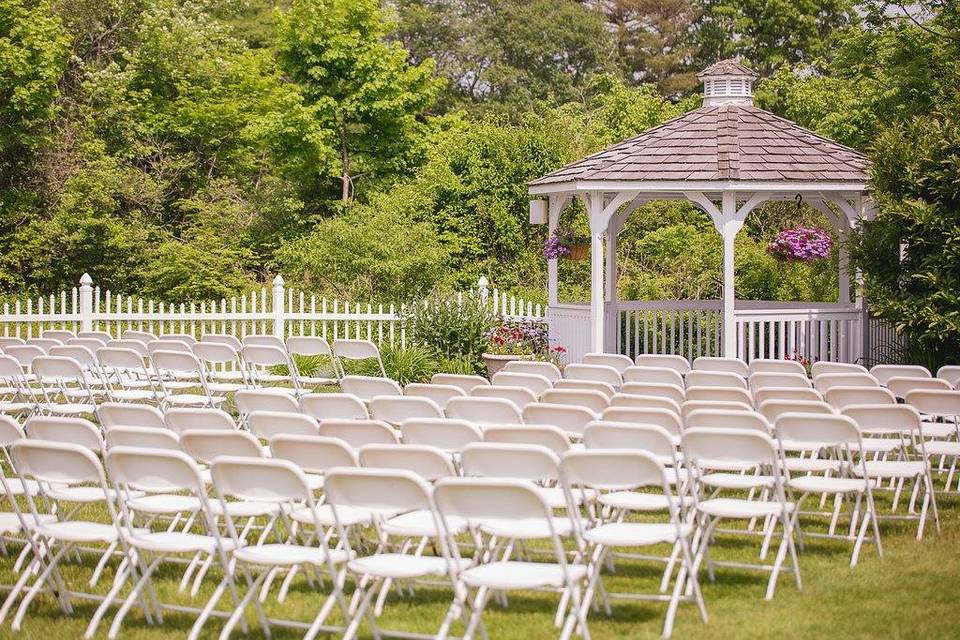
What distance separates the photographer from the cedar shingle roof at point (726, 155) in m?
15.1

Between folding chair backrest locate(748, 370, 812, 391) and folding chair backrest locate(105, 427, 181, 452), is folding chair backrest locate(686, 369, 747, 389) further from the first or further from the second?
folding chair backrest locate(105, 427, 181, 452)

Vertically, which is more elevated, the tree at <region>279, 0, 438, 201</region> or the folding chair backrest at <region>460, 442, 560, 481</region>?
the tree at <region>279, 0, 438, 201</region>

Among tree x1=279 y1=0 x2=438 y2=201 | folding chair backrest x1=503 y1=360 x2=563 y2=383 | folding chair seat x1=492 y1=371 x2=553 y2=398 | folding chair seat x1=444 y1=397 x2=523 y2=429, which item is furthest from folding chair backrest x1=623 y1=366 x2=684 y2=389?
tree x1=279 y1=0 x2=438 y2=201

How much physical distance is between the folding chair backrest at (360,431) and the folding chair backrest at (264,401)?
3.98 feet

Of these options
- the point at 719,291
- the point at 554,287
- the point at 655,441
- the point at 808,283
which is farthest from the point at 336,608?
the point at 719,291

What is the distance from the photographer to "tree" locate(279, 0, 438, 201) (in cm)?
3067

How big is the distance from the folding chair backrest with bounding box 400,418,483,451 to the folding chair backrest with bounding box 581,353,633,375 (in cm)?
407

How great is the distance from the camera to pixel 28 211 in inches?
1114

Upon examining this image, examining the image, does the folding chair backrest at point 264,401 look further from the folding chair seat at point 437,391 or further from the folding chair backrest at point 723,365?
the folding chair backrest at point 723,365

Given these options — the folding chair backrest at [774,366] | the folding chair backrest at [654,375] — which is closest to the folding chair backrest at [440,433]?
the folding chair backrest at [654,375]

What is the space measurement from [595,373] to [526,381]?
2.99 feet

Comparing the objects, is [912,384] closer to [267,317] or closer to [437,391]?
[437,391]

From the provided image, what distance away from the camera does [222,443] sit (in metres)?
6.21

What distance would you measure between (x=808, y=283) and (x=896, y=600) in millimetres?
15139
